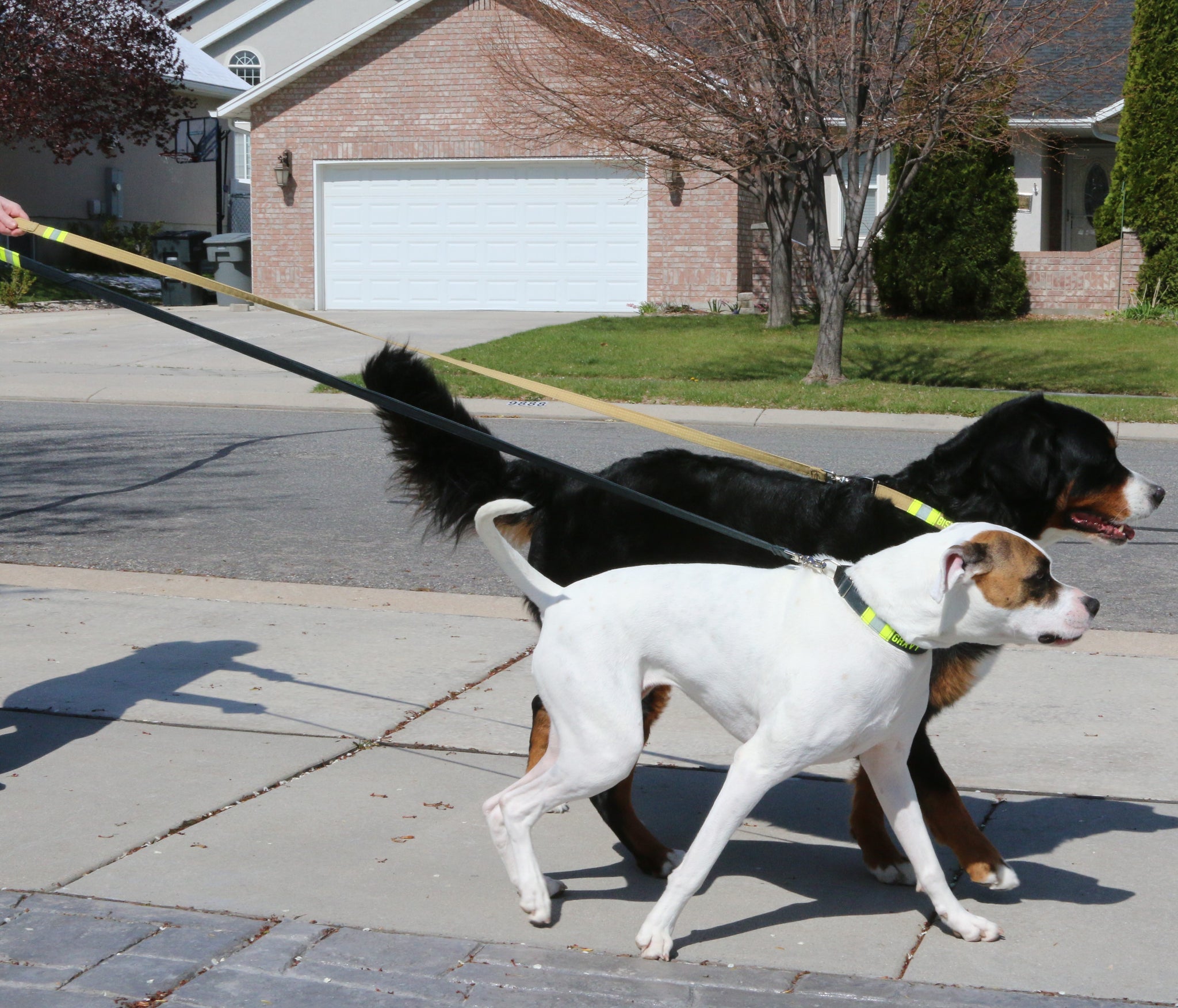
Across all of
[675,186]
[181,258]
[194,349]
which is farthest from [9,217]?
[181,258]

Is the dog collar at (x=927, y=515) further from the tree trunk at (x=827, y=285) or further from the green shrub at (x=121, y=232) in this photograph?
the green shrub at (x=121, y=232)

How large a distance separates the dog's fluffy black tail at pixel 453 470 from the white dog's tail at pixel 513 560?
2.74ft

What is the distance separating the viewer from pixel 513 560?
360 cm

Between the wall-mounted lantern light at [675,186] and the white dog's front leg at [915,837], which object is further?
the wall-mounted lantern light at [675,186]

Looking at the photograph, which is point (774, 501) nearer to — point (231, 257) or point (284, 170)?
point (284, 170)

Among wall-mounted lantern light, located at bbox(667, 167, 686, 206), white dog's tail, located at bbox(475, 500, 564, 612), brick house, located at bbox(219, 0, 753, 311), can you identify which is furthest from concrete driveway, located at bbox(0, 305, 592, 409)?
white dog's tail, located at bbox(475, 500, 564, 612)

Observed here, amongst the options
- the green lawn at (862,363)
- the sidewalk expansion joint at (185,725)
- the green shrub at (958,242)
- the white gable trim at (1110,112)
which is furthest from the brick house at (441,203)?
the sidewalk expansion joint at (185,725)

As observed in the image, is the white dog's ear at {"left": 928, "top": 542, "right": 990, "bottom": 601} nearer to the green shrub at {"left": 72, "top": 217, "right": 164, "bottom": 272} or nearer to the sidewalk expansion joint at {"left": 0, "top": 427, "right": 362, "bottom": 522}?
the sidewalk expansion joint at {"left": 0, "top": 427, "right": 362, "bottom": 522}

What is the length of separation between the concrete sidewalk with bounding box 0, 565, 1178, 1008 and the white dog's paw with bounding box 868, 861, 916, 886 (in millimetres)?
29

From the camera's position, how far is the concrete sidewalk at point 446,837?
330cm

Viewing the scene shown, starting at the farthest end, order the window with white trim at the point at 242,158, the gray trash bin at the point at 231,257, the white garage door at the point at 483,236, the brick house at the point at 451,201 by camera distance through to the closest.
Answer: the window with white trim at the point at 242,158, the gray trash bin at the point at 231,257, the white garage door at the point at 483,236, the brick house at the point at 451,201

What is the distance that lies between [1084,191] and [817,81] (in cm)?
1584

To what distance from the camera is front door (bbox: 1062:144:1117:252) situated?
95.5 feet

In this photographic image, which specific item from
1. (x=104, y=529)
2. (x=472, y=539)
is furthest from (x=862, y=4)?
(x=104, y=529)
